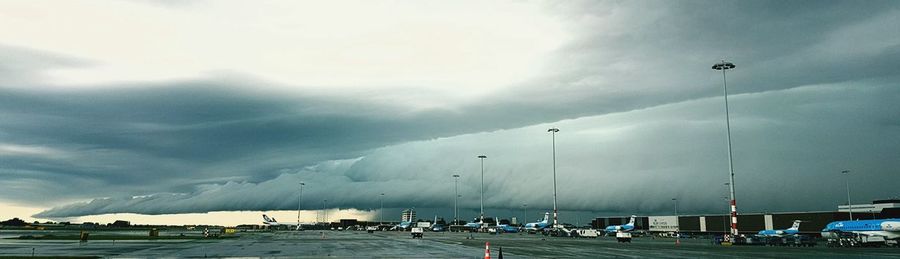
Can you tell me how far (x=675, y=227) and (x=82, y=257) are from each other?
17177 centimetres

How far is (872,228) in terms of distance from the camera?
8600 cm

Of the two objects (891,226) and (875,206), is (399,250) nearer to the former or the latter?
(891,226)

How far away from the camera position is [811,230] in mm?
141000

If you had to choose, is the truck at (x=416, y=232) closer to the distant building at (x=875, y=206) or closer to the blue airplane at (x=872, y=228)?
the blue airplane at (x=872, y=228)

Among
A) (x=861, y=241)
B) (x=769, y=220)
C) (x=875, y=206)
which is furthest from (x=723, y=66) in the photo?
(x=875, y=206)

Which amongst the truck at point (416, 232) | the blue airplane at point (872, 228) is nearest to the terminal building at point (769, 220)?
the blue airplane at point (872, 228)

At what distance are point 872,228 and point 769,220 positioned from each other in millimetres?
68680

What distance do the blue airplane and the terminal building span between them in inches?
1901

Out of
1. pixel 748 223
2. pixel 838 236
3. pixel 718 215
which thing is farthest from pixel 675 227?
pixel 838 236

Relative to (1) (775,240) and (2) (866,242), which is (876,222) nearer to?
(2) (866,242)

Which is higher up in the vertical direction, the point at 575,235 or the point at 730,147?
the point at 730,147

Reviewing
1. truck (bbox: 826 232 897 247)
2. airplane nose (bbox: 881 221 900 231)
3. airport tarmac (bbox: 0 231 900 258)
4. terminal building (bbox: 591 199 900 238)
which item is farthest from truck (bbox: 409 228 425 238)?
terminal building (bbox: 591 199 900 238)

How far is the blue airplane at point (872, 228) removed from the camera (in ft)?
266

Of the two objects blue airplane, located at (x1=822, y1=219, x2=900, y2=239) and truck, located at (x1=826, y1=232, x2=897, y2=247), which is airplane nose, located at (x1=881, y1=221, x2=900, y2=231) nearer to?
blue airplane, located at (x1=822, y1=219, x2=900, y2=239)
